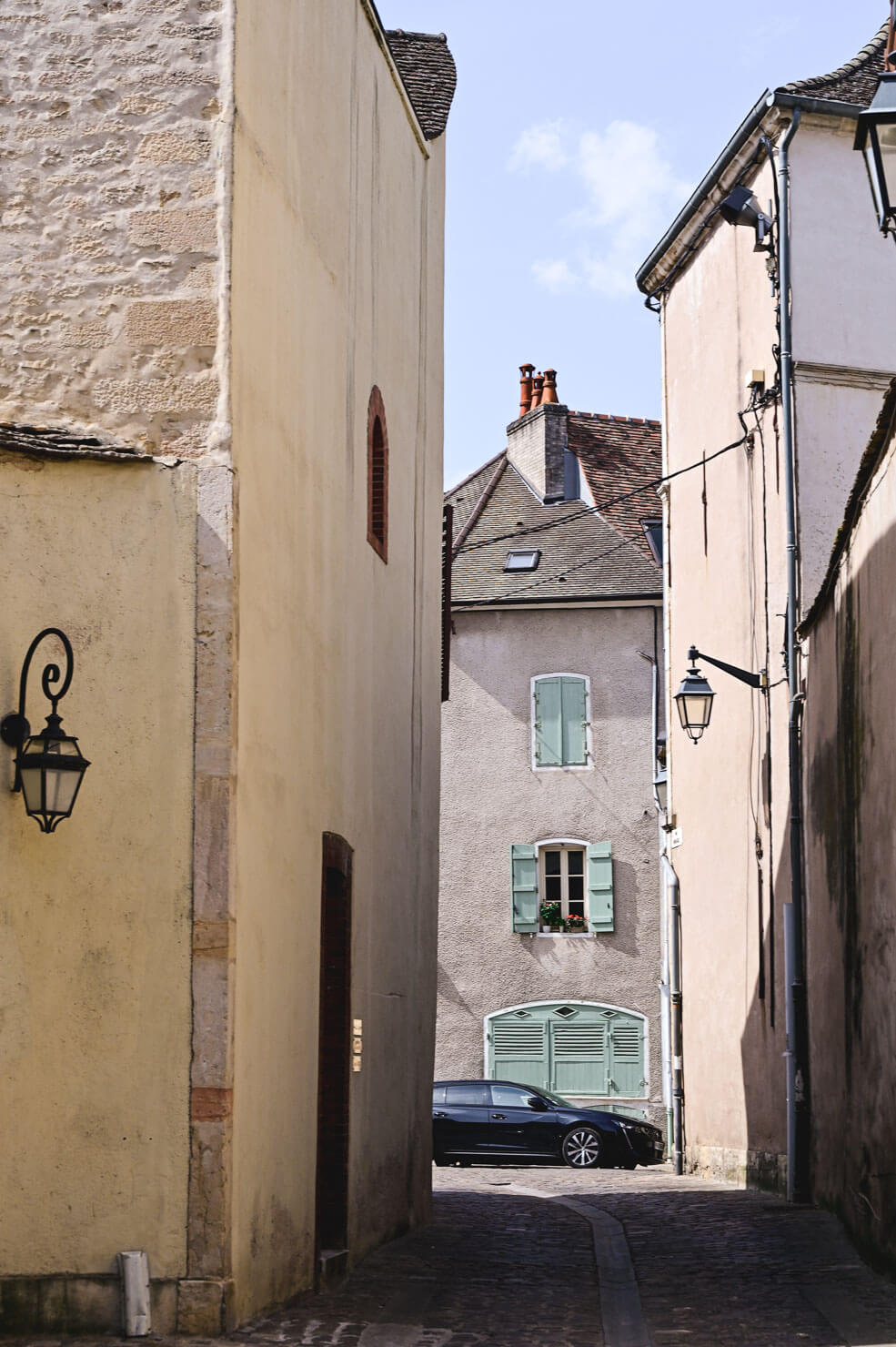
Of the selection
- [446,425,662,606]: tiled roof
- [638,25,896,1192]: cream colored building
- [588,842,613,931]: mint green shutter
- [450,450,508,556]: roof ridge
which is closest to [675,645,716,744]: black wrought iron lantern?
[638,25,896,1192]: cream colored building

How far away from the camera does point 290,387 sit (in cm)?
981

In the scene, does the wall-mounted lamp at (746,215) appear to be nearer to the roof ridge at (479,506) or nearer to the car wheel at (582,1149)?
the car wheel at (582,1149)

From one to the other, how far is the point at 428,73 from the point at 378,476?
466 cm

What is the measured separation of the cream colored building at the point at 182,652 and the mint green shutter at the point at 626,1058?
17.7 metres

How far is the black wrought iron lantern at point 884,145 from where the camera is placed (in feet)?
23.1

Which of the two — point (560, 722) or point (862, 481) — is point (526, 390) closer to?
point (560, 722)

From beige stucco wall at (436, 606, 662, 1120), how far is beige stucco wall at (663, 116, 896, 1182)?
8086 mm

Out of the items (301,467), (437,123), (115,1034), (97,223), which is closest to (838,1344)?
(115,1034)

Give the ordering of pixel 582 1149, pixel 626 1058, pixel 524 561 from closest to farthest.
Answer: pixel 582 1149 < pixel 626 1058 < pixel 524 561

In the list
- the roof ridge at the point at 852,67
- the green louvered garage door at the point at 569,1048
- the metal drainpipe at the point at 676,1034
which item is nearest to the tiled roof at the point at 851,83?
the roof ridge at the point at 852,67

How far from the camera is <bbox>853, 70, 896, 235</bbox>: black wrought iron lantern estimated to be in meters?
7.05

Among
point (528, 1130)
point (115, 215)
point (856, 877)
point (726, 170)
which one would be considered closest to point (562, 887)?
point (528, 1130)

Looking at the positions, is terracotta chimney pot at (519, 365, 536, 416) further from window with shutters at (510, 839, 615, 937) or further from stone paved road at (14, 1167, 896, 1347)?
stone paved road at (14, 1167, 896, 1347)

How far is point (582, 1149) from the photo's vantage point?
23109mm
